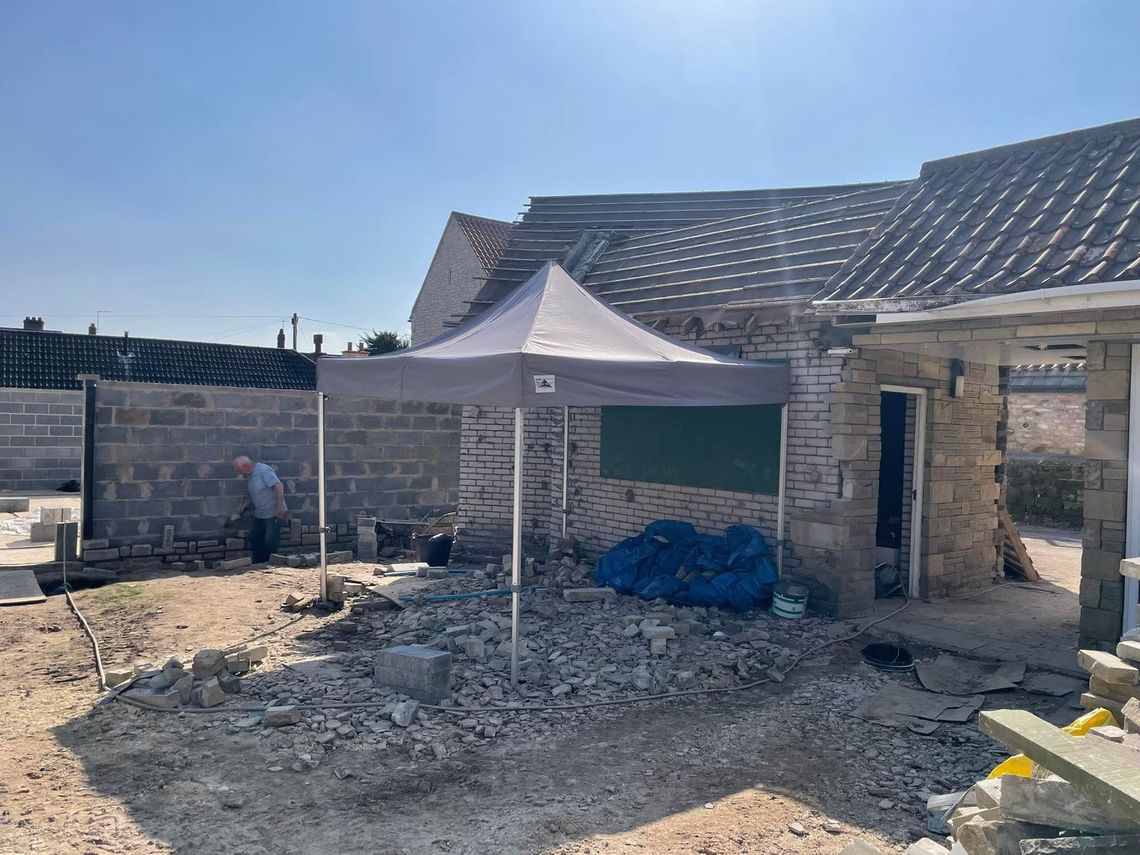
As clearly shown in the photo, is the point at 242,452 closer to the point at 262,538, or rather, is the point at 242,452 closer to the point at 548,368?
the point at 262,538

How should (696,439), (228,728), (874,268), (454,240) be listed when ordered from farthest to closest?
(454,240) → (696,439) → (874,268) → (228,728)

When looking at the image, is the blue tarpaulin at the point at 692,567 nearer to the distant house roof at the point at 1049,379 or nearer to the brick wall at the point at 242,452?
the brick wall at the point at 242,452

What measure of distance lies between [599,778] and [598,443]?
5.32 meters

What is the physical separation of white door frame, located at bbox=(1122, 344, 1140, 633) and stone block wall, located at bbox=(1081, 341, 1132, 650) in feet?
0.08

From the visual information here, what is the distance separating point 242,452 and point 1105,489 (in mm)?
8774

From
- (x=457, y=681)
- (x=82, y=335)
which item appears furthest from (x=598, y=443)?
(x=82, y=335)

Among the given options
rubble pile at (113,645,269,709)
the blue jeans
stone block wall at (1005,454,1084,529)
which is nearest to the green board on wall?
the blue jeans

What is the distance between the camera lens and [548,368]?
5375 millimetres

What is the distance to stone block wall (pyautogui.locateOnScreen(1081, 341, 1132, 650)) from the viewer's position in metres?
5.48

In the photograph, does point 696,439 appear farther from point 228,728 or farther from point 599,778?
point 228,728

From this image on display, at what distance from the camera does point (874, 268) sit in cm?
690

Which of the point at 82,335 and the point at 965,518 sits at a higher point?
the point at 82,335

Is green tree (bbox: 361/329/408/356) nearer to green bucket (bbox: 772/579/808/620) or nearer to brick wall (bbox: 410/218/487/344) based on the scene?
brick wall (bbox: 410/218/487/344)

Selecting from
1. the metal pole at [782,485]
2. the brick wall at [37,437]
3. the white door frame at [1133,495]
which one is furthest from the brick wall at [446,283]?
the white door frame at [1133,495]
